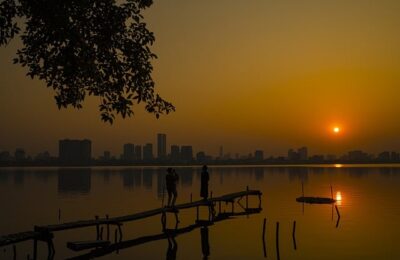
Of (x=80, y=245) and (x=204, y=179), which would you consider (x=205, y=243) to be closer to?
(x=204, y=179)

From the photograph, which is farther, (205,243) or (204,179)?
(204,179)

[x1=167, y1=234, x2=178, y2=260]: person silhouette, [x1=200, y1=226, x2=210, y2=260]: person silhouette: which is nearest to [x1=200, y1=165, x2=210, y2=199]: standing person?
[x1=200, y1=226, x2=210, y2=260]: person silhouette

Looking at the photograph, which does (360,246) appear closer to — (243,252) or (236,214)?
(243,252)

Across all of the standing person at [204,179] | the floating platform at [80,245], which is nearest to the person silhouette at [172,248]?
the floating platform at [80,245]

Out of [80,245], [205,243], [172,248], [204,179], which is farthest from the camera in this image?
[204,179]

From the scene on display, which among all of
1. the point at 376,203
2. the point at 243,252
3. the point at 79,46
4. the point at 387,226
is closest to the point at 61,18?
the point at 79,46

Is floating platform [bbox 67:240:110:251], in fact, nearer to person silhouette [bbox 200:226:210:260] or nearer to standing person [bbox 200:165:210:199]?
person silhouette [bbox 200:226:210:260]

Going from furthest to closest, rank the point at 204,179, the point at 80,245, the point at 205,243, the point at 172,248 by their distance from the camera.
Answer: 1. the point at 204,179
2. the point at 205,243
3. the point at 172,248
4. the point at 80,245

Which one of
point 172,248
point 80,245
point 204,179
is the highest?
point 204,179

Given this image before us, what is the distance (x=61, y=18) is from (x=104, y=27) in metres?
1.55

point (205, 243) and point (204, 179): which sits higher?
point (204, 179)

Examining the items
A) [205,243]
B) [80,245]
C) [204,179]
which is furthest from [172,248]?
[204,179]

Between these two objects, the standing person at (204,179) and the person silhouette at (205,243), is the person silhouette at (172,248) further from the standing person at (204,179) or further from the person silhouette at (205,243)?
the standing person at (204,179)

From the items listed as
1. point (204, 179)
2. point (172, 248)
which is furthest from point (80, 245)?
point (204, 179)
